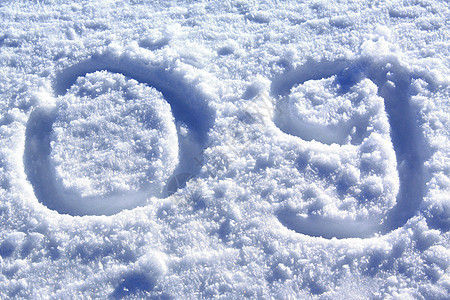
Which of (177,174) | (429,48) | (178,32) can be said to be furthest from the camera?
(178,32)

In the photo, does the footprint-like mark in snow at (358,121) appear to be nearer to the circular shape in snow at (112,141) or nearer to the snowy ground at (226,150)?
the snowy ground at (226,150)

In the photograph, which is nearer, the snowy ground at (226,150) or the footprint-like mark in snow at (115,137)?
the snowy ground at (226,150)

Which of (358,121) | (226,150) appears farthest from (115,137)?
(358,121)

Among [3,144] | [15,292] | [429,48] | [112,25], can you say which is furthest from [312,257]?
[112,25]

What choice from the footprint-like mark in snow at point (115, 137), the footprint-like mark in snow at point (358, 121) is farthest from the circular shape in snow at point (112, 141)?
the footprint-like mark in snow at point (358, 121)

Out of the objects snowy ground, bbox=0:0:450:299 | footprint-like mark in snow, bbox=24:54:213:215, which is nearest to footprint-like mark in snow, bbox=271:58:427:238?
snowy ground, bbox=0:0:450:299

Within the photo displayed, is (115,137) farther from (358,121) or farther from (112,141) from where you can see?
(358,121)

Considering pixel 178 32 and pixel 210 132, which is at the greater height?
pixel 178 32

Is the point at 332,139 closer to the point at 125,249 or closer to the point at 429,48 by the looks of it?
the point at 429,48

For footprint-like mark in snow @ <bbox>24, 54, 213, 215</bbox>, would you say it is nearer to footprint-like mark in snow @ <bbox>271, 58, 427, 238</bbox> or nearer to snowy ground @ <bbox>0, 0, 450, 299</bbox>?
snowy ground @ <bbox>0, 0, 450, 299</bbox>
